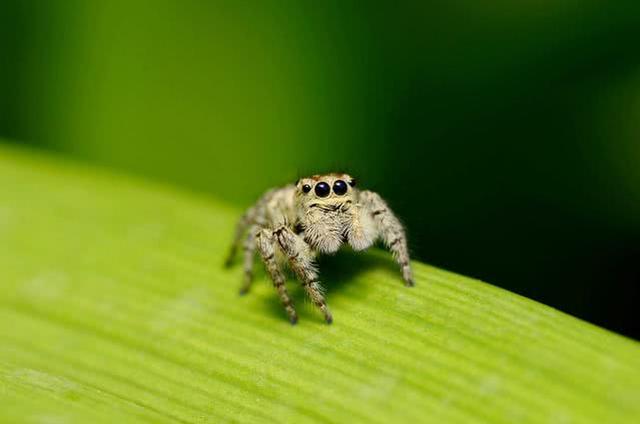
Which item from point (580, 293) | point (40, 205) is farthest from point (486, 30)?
point (40, 205)

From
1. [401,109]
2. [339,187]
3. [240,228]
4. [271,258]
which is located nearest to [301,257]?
[271,258]

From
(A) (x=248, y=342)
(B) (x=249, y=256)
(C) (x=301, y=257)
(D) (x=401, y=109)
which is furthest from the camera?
(D) (x=401, y=109)

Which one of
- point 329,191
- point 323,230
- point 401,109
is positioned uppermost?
point 401,109

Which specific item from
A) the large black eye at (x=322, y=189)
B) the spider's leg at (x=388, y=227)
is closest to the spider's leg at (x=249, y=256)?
the large black eye at (x=322, y=189)

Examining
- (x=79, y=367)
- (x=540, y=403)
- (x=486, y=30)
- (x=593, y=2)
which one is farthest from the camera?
(x=486, y=30)

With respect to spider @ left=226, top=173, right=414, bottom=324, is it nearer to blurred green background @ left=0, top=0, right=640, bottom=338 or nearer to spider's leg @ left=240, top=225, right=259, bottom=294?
spider's leg @ left=240, top=225, right=259, bottom=294

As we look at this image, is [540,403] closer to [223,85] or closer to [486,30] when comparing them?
[486,30]

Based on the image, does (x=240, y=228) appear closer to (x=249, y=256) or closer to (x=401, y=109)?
(x=249, y=256)
